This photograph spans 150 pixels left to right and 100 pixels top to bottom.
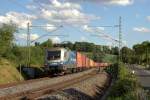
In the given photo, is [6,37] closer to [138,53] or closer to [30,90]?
[30,90]

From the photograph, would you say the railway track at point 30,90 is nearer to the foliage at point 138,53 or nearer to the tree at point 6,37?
the tree at point 6,37

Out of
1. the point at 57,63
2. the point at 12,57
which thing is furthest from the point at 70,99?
the point at 12,57

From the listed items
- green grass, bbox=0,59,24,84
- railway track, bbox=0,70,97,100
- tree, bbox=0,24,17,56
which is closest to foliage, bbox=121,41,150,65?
tree, bbox=0,24,17,56

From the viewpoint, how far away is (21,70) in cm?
5212

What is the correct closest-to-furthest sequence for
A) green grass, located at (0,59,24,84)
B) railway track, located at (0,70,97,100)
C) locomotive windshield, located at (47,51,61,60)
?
railway track, located at (0,70,97,100) < green grass, located at (0,59,24,84) < locomotive windshield, located at (47,51,61,60)

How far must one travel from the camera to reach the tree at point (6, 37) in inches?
1914

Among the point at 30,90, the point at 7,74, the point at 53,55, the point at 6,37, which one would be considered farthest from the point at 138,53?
the point at 30,90

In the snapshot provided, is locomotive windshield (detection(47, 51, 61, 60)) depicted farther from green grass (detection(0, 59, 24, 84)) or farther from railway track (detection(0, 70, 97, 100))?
railway track (detection(0, 70, 97, 100))

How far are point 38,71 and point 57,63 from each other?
4.81 m

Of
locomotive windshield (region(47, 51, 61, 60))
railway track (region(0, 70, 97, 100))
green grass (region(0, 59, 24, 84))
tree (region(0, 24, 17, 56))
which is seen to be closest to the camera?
railway track (region(0, 70, 97, 100))

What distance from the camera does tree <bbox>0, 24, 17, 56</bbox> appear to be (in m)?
48.6

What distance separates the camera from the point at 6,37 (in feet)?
170

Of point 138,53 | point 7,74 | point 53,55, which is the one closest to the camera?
point 7,74

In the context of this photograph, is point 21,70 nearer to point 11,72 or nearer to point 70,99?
point 11,72
